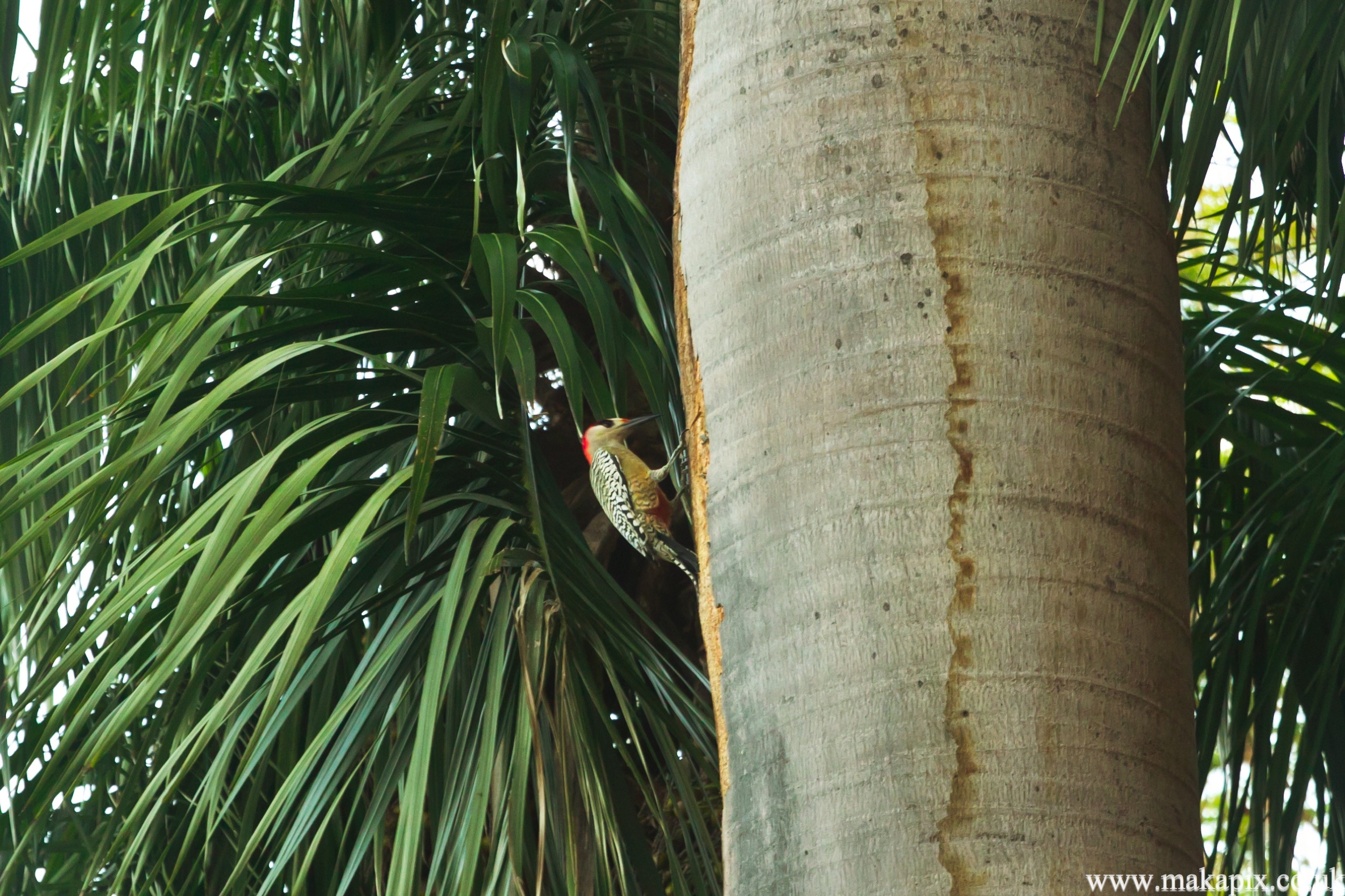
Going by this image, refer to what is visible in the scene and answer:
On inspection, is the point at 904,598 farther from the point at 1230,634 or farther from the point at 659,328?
the point at 1230,634

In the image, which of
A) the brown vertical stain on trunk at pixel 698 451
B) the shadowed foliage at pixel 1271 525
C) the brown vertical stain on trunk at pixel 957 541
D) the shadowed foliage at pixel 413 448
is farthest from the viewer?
the shadowed foliage at pixel 1271 525

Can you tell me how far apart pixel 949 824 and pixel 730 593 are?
0.23 metres

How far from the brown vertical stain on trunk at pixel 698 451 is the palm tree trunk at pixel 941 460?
1cm

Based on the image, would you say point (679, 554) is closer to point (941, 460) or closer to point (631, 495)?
point (631, 495)

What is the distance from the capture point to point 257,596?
155 cm

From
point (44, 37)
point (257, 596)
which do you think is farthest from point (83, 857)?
point (44, 37)

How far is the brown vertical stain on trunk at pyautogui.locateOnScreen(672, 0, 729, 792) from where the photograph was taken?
100 centimetres

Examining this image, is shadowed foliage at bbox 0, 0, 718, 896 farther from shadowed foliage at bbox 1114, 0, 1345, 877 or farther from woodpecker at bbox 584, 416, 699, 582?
shadowed foliage at bbox 1114, 0, 1345, 877

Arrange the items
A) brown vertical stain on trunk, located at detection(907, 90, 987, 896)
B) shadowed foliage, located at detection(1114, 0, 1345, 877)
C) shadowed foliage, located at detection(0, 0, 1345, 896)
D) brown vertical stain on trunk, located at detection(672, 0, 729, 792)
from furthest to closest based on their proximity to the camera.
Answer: shadowed foliage, located at detection(1114, 0, 1345, 877) → shadowed foliage, located at detection(0, 0, 1345, 896) → brown vertical stain on trunk, located at detection(672, 0, 729, 792) → brown vertical stain on trunk, located at detection(907, 90, 987, 896)

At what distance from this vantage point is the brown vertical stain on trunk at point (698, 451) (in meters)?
1.00

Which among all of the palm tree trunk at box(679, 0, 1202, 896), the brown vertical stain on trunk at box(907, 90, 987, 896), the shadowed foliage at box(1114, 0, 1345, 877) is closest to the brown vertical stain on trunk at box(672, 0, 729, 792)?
the palm tree trunk at box(679, 0, 1202, 896)

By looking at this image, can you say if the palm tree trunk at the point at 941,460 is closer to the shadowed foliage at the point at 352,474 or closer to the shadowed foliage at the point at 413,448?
the shadowed foliage at the point at 413,448

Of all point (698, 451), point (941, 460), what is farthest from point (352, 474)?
point (941, 460)

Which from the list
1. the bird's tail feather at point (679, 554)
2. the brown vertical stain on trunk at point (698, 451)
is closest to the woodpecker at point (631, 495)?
the bird's tail feather at point (679, 554)
